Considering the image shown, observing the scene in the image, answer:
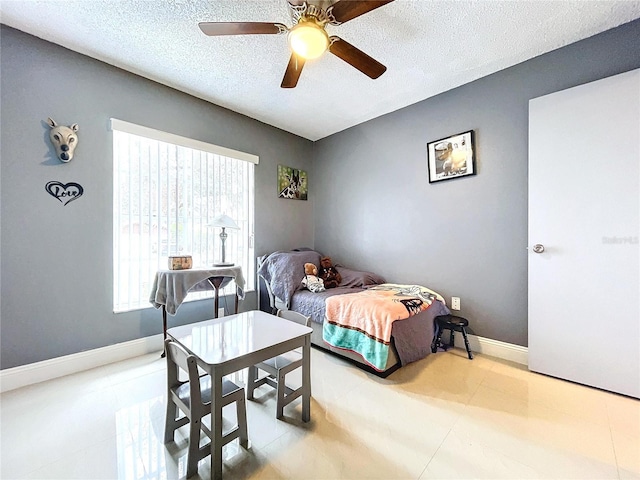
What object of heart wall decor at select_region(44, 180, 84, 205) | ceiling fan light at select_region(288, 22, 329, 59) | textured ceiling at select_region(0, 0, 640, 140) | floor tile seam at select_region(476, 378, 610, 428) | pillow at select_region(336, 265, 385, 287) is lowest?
floor tile seam at select_region(476, 378, 610, 428)

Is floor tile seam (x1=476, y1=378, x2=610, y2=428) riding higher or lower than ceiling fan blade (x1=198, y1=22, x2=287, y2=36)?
lower

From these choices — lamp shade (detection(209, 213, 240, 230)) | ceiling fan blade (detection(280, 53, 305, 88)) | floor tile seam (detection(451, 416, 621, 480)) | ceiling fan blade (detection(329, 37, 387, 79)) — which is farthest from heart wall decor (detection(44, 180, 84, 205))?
floor tile seam (detection(451, 416, 621, 480))

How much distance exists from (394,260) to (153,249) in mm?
2535

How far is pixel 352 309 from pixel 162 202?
2.07 meters

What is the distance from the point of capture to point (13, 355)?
1.91 meters

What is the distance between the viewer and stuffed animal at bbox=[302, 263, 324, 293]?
9.48 ft

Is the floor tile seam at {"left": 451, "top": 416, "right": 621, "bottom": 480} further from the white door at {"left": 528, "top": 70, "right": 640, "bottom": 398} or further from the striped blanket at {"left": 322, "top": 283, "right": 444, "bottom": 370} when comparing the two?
the white door at {"left": 528, "top": 70, "right": 640, "bottom": 398}

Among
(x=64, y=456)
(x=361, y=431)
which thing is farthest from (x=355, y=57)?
(x=64, y=456)

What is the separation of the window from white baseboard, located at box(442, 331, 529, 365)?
8.31ft

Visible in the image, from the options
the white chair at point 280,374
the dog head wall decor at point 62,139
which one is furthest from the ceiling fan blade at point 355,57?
the dog head wall decor at point 62,139

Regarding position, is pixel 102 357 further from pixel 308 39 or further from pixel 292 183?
pixel 308 39

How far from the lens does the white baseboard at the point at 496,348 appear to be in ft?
7.46

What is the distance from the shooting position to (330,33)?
191 cm

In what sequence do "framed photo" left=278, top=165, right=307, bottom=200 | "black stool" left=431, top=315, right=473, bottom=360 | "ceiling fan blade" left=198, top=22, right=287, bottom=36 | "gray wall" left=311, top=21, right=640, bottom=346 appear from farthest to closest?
"framed photo" left=278, top=165, right=307, bottom=200
"black stool" left=431, top=315, right=473, bottom=360
"gray wall" left=311, top=21, right=640, bottom=346
"ceiling fan blade" left=198, top=22, right=287, bottom=36
